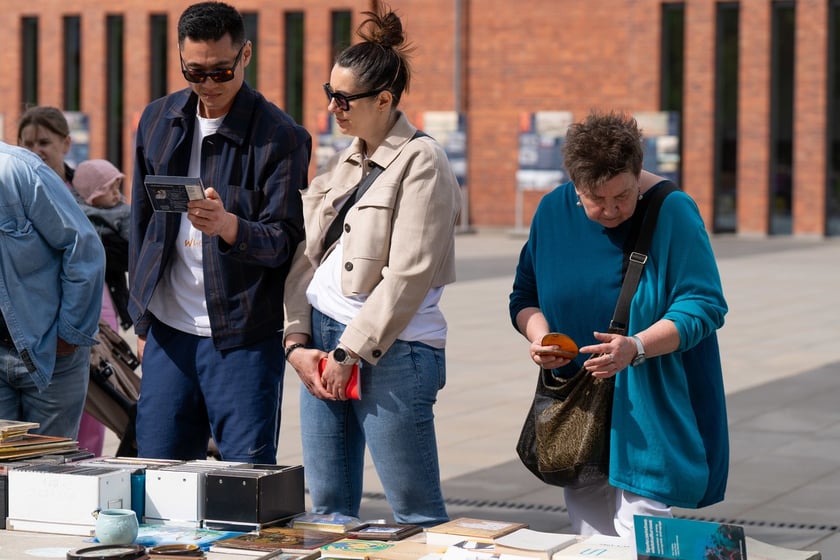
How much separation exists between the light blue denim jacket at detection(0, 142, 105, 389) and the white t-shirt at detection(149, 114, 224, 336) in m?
0.49

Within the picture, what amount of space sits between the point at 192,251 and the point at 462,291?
49.8 feet

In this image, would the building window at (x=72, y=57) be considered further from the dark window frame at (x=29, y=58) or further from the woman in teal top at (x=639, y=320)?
the woman in teal top at (x=639, y=320)

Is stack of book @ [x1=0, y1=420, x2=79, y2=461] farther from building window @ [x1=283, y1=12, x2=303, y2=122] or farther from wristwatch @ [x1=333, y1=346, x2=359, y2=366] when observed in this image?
building window @ [x1=283, y1=12, x2=303, y2=122]

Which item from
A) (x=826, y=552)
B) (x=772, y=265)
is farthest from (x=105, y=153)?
(x=826, y=552)

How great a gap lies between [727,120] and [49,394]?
102 ft

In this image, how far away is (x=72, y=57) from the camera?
42.0m

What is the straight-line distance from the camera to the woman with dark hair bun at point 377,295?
162 inches

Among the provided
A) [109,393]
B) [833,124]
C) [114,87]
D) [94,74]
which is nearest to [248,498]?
[109,393]

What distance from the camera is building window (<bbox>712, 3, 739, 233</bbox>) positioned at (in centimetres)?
3434

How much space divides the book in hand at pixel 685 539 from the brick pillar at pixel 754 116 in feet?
103

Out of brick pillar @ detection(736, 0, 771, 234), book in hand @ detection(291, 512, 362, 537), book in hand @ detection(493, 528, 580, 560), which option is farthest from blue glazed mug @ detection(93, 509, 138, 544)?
brick pillar @ detection(736, 0, 771, 234)

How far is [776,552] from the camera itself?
10.7 feet

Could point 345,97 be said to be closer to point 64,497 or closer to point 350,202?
point 350,202

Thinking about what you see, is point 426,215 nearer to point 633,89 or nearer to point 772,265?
point 772,265
